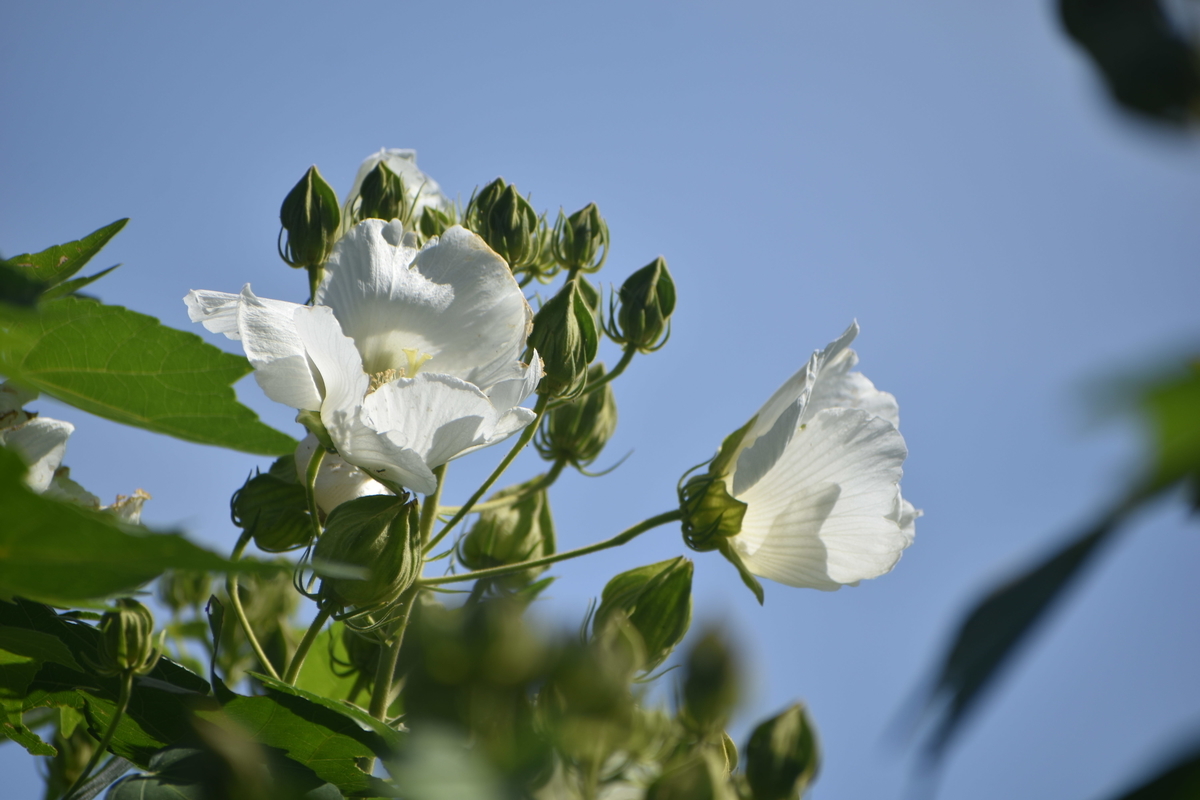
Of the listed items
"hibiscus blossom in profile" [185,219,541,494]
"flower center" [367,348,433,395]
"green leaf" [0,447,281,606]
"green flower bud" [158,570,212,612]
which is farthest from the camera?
"green flower bud" [158,570,212,612]

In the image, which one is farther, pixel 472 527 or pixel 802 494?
pixel 472 527

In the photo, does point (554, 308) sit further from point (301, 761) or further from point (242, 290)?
point (301, 761)

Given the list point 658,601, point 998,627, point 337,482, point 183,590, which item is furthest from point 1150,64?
point 183,590

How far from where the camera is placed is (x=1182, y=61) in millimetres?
320

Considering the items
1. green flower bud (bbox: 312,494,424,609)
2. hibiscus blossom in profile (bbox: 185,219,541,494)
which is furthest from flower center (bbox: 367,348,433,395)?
green flower bud (bbox: 312,494,424,609)

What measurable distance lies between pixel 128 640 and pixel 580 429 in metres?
0.80

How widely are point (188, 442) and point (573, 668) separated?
611 millimetres

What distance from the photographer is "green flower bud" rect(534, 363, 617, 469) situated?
152 cm

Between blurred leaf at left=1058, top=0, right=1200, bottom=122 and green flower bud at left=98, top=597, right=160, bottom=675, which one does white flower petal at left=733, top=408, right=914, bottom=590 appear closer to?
green flower bud at left=98, top=597, right=160, bottom=675

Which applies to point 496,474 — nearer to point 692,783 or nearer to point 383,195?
point 383,195

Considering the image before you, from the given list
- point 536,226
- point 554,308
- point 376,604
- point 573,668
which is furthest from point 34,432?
point 573,668

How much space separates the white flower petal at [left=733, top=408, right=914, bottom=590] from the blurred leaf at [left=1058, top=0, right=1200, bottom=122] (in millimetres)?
846

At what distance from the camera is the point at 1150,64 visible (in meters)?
0.32

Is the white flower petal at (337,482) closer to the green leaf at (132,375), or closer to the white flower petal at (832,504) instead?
the green leaf at (132,375)
